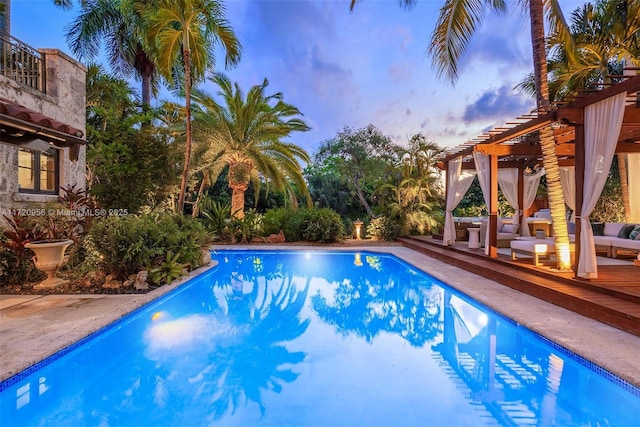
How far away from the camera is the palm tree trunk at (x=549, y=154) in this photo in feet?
22.4

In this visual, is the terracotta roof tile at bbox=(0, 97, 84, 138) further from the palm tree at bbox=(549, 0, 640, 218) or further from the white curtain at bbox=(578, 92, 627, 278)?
the palm tree at bbox=(549, 0, 640, 218)

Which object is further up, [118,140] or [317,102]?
[317,102]

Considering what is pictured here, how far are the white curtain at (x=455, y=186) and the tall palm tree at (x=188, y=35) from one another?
745 cm

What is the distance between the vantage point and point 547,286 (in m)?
5.93

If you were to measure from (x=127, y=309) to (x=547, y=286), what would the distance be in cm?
652

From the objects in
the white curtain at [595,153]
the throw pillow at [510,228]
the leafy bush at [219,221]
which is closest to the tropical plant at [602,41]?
the throw pillow at [510,228]

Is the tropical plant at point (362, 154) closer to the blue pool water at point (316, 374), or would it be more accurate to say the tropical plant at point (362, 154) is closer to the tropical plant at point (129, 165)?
the tropical plant at point (129, 165)

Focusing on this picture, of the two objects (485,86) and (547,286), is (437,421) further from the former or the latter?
(485,86)

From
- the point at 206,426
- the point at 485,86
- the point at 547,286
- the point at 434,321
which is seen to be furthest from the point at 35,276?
the point at 485,86

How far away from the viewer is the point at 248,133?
46.3 ft

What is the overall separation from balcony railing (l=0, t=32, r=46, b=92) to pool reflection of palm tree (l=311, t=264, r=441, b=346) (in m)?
7.37

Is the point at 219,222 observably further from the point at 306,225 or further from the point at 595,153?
the point at 595,153

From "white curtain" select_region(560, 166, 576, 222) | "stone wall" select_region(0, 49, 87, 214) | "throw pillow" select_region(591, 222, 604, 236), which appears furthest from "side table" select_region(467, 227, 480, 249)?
"stone wall" select_region(0, 49, 87, 214)

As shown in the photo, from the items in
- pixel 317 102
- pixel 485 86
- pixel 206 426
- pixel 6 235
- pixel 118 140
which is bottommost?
pixel 206 426
